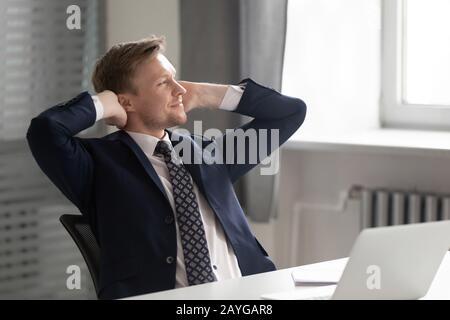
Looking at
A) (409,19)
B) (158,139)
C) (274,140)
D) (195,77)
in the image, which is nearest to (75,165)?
(158,139)

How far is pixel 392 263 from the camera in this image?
1.78 metres

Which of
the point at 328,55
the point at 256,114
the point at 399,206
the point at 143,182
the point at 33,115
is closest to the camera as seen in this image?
the point at 143,182

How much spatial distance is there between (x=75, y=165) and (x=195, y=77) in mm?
1415

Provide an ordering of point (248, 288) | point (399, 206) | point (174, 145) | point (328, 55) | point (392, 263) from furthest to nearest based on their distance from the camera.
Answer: point (328, 55) → point (399, 206) → point (174, 145) → point (248, 288) → point (392, 263)

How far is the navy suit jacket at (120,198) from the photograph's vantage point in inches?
87.3

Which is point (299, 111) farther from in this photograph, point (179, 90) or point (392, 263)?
point (392, 263)

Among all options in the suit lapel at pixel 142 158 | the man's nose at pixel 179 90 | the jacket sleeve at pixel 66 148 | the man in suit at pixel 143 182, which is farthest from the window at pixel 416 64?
the jacket sleeve at pixel 66 148

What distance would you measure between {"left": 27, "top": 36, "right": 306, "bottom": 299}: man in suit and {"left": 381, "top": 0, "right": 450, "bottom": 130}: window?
1.45 metres

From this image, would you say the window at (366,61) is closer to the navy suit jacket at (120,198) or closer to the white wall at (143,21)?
the white wall at (143,21)

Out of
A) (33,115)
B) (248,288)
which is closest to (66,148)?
(248,288)

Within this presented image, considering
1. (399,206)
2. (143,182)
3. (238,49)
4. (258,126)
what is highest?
(238,49)

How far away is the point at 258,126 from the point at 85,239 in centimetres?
63

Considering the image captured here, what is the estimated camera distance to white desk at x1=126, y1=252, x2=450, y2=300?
6.25ft

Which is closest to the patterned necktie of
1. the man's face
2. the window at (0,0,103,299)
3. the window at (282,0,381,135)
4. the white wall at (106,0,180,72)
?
the man's face
